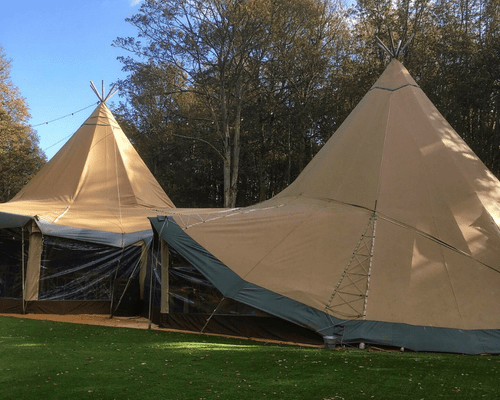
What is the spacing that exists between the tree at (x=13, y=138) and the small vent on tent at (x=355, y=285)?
20784 millimetres

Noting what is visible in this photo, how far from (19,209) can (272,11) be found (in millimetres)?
12361

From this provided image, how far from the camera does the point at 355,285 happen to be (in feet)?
23.6

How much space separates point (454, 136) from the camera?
904 centimetres

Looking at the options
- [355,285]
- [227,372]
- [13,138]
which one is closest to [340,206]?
[355,285]

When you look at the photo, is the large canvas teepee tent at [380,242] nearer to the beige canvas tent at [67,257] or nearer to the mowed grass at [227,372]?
the mowed grass at [227,372]

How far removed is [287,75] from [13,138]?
13.4 meters

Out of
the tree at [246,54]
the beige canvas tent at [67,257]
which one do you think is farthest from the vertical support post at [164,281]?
the tree at [246,54]

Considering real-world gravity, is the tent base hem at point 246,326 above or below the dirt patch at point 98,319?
above

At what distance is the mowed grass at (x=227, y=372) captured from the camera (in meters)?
4.45

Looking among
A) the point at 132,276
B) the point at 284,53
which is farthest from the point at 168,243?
the point at 284,53

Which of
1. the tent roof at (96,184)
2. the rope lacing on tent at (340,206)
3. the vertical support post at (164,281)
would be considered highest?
the tent roof at (96,184)

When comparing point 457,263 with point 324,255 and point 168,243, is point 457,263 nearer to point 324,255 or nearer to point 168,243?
point 324,255

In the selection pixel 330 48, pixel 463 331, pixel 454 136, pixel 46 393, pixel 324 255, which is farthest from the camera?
pixel 330 48

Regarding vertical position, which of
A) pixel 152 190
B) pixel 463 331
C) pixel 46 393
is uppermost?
pixel 152 190
